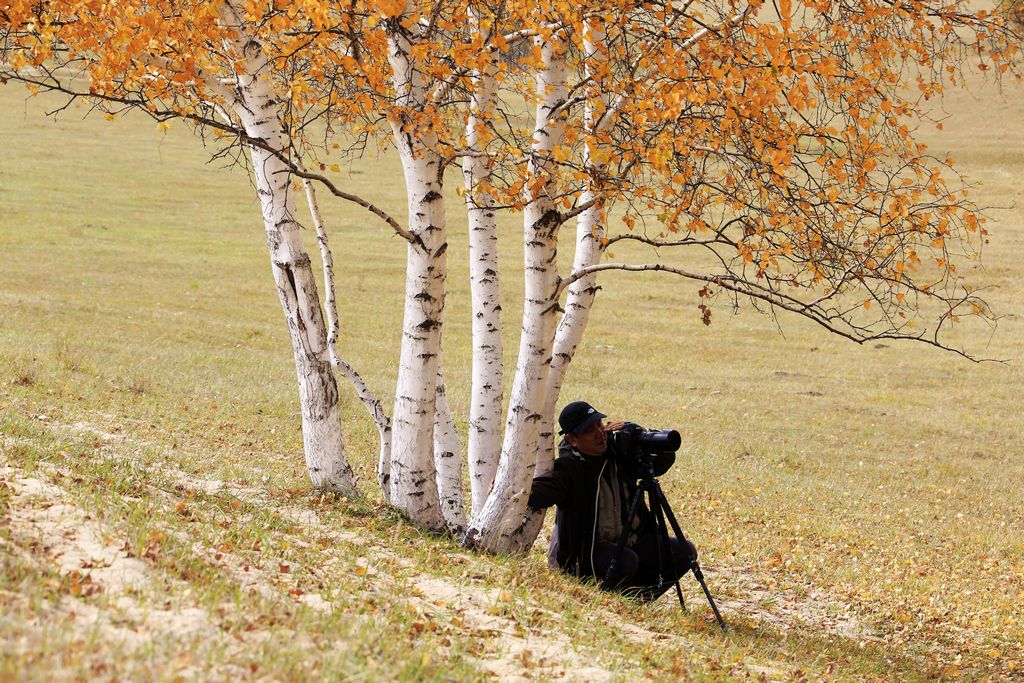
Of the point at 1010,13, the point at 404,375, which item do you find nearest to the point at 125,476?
the point at 404,375

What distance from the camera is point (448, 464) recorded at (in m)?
8.76

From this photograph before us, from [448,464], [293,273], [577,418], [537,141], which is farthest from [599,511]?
[293,273]

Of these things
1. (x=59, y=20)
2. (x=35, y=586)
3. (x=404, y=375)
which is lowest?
(x=35, y=586)

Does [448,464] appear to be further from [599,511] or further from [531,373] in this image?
[599,511]

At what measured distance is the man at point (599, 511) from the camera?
6.84m

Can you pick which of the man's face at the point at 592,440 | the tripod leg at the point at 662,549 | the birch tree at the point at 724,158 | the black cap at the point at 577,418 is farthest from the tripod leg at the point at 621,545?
the birch tree at the point at 724,158

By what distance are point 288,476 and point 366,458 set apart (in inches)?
126

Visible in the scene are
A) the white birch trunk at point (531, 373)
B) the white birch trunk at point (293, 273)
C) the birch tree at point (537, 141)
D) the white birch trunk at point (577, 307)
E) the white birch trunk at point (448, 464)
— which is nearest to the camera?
the birch tree at point (537, 141)

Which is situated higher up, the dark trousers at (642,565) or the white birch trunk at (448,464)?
the white birch trunk at (448,464)

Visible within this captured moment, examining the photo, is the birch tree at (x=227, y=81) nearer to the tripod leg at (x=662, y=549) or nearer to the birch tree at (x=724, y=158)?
the birch tree at (x=724, y=158)

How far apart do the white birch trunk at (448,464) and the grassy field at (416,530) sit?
862 millimetres

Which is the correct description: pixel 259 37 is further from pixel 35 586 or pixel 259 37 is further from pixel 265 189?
pixel 35 586

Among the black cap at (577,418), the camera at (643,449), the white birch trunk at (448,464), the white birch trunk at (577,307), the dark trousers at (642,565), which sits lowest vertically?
the dark trousers at (642,565)

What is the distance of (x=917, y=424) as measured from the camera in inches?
739
